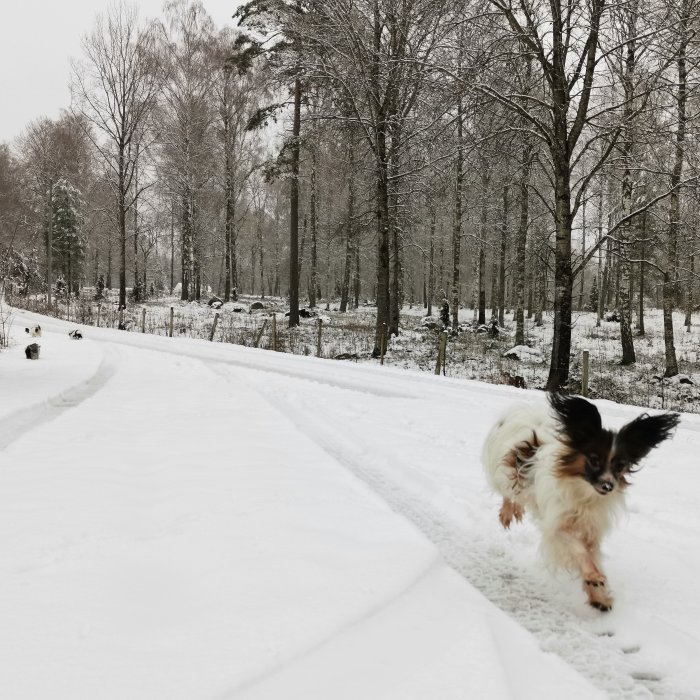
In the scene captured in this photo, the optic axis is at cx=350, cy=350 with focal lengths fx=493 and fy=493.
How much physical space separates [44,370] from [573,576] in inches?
445

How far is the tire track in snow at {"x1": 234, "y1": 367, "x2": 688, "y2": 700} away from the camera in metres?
2.52

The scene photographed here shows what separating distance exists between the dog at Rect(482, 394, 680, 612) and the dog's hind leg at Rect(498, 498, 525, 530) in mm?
480

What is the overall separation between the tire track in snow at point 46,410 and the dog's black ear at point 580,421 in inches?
230

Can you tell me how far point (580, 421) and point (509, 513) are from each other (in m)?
1.51

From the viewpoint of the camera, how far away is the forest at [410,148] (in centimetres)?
1047

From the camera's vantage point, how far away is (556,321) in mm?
11570

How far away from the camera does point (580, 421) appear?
2.96 metres

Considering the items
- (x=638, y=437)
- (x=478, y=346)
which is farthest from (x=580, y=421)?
(x=478, y=346)

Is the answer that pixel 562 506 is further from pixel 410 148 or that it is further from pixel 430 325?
pixel 430 325

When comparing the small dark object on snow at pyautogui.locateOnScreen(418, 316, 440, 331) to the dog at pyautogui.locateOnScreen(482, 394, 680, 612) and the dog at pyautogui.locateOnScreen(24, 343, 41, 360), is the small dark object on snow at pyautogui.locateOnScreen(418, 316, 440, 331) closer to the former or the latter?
the dog at pyautogui.locateOnScreen(24, 343, 41, 360)

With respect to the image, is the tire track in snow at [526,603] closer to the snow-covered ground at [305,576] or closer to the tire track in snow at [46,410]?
the snow-covered ground at [305,576]

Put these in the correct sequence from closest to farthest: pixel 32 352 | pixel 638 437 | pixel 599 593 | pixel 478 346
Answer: pixel 638 437
pixel 599 593
pixel 32 352
pixel 478 346

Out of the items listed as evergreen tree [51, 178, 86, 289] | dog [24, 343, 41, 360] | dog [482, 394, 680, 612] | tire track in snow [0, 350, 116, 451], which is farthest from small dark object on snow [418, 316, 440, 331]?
evergreen tree [51, 178, 86, 289]

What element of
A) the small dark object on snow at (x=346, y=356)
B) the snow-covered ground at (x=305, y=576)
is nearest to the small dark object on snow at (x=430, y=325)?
the small dark object on snow at (x=346, y=356)
